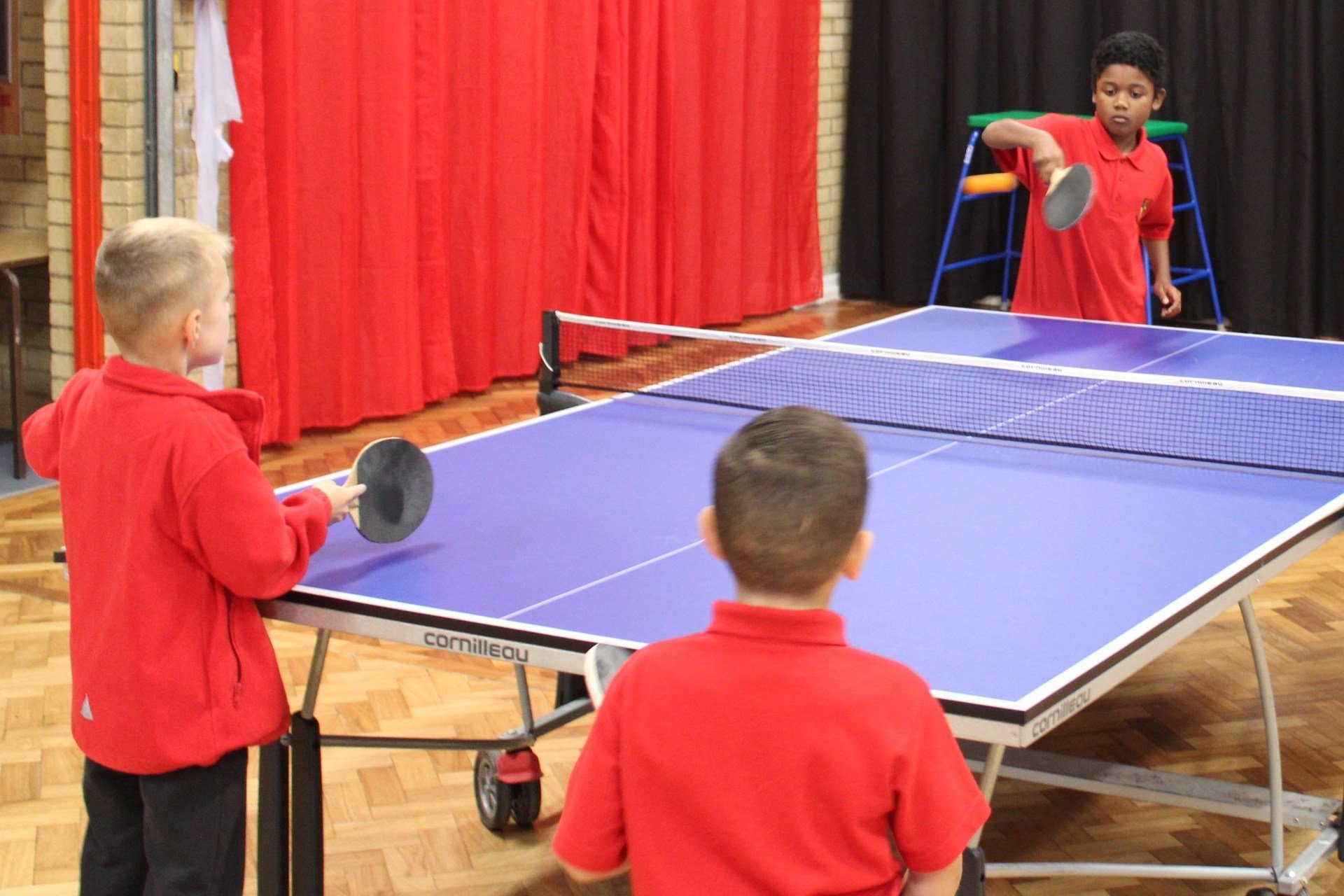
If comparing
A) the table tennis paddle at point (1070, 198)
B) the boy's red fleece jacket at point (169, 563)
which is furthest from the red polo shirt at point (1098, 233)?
the boy's red fleece jacket at point (169, 563)

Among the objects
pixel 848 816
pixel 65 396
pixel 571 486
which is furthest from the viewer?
pixel 571 486

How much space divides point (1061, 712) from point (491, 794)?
5.23 feet

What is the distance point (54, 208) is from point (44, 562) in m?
1.46

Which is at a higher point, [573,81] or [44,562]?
[573,81]

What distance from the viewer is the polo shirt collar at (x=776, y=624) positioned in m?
1.56

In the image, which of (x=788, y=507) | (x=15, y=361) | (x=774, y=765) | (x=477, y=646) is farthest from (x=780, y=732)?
(x=15, y=361)

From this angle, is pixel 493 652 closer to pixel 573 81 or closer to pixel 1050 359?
pixel 1050 359

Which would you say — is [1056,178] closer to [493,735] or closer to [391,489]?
[493,735]

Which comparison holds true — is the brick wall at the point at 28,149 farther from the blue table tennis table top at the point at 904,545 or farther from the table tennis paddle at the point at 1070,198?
the table tennis paddle at the point at 1070,198

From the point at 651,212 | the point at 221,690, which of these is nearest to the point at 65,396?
the point at 221,690

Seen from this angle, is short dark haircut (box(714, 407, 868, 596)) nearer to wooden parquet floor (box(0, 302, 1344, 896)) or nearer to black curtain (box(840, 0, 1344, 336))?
wooden parquet floor (box(0, 302, 1344, 896))

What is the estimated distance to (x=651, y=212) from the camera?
7.73m

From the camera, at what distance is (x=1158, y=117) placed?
8.55 metres

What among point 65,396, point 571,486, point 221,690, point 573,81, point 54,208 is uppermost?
point 573,81
